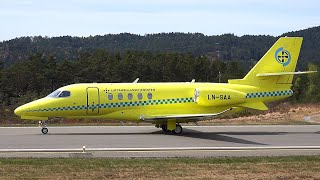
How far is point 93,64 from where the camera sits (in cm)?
9012

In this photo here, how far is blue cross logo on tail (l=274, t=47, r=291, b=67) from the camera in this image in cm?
2888

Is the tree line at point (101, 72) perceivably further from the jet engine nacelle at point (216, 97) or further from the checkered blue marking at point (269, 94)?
the jet engine nacelle at point (216, 97)

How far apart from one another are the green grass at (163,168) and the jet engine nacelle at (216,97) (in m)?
9.93

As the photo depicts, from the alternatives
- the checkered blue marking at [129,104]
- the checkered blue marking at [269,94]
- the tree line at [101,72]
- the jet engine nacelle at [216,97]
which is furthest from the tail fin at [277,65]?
the tree line at [101,72]

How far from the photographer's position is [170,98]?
27750 millimetres

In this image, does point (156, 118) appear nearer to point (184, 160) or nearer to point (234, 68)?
point (184, 160)

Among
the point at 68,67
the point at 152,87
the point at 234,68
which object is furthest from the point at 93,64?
the point at 152,87

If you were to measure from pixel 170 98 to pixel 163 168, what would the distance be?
12554 mm

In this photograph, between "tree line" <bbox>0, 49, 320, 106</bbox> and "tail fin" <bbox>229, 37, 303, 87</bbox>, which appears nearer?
"tail fin" <bbox>229, 37, 303, 87</bbox>

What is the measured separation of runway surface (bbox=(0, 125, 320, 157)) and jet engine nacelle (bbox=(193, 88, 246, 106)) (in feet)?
4.94

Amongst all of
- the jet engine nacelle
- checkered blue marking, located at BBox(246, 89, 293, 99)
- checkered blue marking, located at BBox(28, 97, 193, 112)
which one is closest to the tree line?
checkered blue marking, located at BBox(246, 89, 293, 99)

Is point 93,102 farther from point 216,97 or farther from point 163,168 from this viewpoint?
point 163,168

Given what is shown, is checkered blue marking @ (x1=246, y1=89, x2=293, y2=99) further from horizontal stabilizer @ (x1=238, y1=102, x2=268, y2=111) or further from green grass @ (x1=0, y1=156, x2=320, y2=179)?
green grass @ (x1=0, y1=156, x2=320, y2=179)

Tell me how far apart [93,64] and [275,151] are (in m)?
72.0
